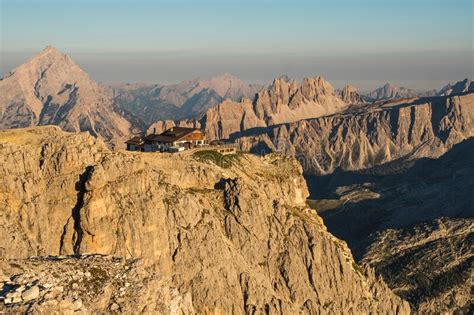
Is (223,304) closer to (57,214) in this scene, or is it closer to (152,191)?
(152,191)

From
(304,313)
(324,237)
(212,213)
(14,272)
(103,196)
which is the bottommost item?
(304,313)

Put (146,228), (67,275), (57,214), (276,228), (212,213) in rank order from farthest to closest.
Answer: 1. (276,228)
2. (212,213)
3. (146,228)
4. (57,214)
5. (67,275)

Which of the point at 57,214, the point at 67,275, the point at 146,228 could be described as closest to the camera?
the point at 67,275

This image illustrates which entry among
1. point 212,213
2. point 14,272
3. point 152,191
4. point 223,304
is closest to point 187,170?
point 212,213

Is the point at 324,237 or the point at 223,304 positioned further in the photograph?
the point at 324,237

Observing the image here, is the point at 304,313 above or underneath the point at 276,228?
underneath

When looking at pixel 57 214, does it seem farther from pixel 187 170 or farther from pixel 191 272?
pixel 187 170
